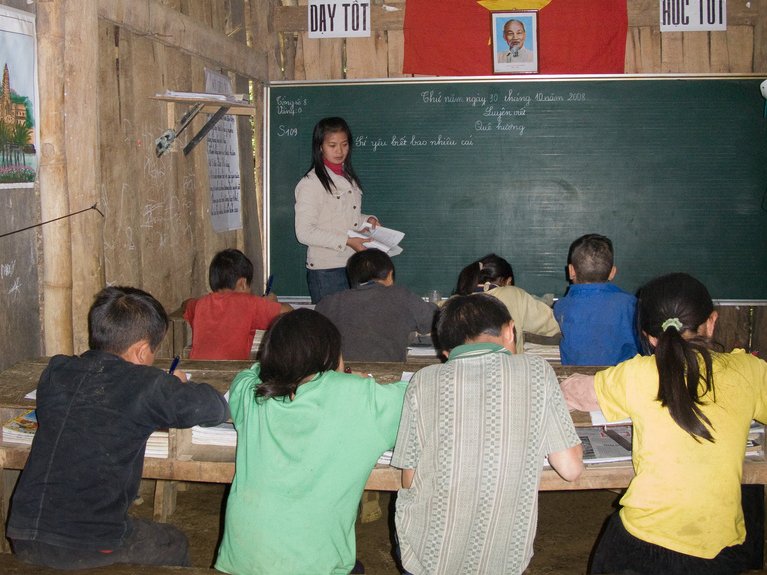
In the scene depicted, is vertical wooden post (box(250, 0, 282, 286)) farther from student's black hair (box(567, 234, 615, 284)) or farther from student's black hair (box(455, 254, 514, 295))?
student's black hair (box(567, 234, 615, 284))

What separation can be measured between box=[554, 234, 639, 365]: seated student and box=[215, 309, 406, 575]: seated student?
1.21 m

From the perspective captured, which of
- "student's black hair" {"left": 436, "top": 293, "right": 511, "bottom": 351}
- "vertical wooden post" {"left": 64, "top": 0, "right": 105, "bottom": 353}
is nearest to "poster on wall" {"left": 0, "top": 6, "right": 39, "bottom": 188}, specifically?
"vertical wooden post" {"left": 64, "top": 0, "right": 105, "bottom": 353}

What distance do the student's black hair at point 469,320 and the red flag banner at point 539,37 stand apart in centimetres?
351

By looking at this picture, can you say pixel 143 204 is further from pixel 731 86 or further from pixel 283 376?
pixel 731 86

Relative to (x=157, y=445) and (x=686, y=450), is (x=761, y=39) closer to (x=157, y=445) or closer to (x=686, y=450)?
(x=686, y=450)

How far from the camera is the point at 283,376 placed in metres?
1.85

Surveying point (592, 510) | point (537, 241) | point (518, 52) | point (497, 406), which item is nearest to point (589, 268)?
point (592, 510)

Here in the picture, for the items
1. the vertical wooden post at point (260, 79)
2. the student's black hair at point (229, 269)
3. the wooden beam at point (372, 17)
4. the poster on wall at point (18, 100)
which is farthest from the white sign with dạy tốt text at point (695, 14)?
the poster on wall at point (18, 100)

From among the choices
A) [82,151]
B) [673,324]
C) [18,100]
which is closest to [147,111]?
[82,151]

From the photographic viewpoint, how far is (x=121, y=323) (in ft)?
6.73

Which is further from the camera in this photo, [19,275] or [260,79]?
[260,79]

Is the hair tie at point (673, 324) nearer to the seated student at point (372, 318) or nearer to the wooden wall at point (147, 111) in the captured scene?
the seated student at point (372, 318)

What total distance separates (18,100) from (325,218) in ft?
7.09

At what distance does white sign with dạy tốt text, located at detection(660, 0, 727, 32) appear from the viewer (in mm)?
5047
